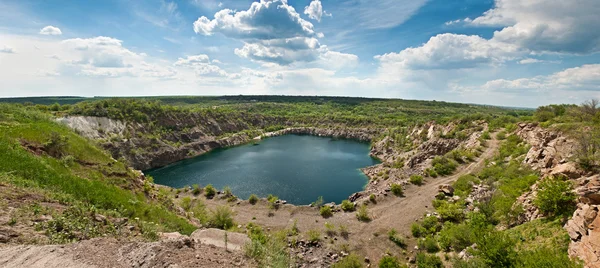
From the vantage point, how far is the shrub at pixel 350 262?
1744 centimetres

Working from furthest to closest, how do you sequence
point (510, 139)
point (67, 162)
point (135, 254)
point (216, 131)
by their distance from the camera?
point (216, 131)
point (510, 139)
point (67, 162)
point (135, 254)

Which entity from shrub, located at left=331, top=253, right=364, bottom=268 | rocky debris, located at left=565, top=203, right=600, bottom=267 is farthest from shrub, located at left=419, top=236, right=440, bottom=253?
rocky debris, located at left=565, top=203, right=600, bottom=267

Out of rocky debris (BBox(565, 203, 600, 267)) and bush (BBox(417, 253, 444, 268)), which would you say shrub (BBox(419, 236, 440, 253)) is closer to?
bush (BBox(417, 253, 444, 268))

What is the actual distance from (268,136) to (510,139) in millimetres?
71137

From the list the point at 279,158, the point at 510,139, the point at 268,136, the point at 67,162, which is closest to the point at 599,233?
the point at 67,162

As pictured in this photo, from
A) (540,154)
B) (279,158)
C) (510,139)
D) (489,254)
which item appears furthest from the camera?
(279,158)

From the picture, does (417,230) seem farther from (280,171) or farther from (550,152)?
(280,171)

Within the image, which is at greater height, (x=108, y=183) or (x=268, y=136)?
(x=108, y=183)

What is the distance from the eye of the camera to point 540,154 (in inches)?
981

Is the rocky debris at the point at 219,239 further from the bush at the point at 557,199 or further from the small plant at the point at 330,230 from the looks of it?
the bush at the point at 557,199

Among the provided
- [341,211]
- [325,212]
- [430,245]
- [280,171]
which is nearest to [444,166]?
[341,211]

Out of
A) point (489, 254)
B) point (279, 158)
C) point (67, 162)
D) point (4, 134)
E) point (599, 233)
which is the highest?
point (4, 134)

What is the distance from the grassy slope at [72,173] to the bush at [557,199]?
1859 centimetres

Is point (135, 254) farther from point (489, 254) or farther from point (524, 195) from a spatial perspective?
point (524, 195)
